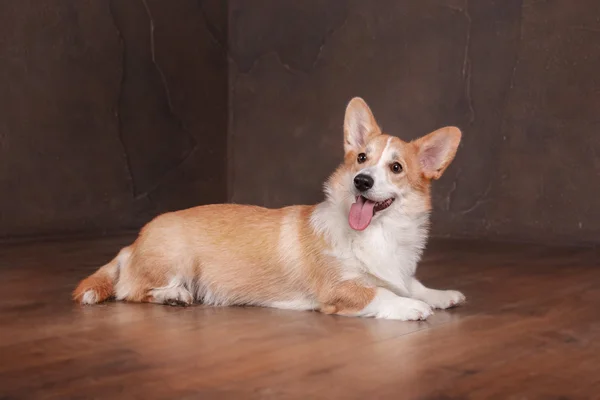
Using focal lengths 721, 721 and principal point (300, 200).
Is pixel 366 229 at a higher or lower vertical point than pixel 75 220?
higher

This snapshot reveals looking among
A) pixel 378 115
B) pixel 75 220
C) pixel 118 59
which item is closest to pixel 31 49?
pixel 118 59

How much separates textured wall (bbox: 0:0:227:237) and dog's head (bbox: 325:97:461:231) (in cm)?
239

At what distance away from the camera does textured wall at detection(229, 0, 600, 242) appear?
424 centimetres

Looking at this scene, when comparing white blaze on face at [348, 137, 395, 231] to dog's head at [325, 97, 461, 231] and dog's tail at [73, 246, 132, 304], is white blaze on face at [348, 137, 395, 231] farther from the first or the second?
dog's tail at [73, 246, 132, 304]

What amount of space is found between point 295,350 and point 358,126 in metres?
1.00

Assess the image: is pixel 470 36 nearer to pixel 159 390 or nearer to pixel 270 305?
pixel 270 305

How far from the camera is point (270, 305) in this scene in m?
2.53

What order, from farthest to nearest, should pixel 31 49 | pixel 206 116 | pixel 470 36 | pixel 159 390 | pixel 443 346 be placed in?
1. pixel 206 116
2. pixel 470 36
3. pixel 31 49
4. pixel 443 346
5. pixel 159 390

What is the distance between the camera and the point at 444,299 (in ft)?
8.35

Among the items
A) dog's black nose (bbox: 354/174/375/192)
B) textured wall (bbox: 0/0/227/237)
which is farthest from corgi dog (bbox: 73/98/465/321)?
textured wall (bbox: 0/0/227/237)

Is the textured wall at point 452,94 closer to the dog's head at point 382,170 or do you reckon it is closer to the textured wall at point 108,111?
the textured wall at point 108,111

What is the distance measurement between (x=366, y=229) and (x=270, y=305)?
431 millimetres

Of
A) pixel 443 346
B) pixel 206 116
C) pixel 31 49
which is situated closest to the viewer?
pixel 443 346

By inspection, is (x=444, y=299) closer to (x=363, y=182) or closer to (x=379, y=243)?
(x=379, y=243)
